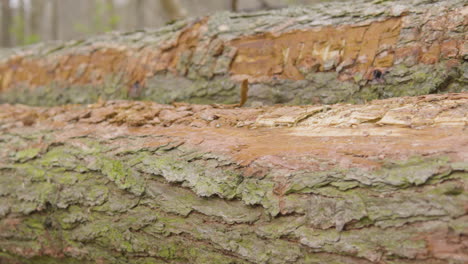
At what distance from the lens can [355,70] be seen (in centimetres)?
216

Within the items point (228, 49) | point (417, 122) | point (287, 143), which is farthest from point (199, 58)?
point (417, 122)

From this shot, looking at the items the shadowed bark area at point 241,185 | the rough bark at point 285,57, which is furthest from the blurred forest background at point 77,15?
the shadowed bark area at point 241,185

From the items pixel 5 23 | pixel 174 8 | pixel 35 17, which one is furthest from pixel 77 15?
pixel 174 8

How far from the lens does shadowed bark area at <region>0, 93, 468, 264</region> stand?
50.3 inches

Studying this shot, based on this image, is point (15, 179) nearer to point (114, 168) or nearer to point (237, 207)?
point (114, 168)

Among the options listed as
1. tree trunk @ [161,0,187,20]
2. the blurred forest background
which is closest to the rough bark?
tree trunk @ [161,0,187,20]

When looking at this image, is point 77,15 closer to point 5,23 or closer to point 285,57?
point 5,23

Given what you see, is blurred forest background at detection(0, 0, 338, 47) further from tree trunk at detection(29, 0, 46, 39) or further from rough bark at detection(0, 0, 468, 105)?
rough bark at detection(0, 0, 468, 105)

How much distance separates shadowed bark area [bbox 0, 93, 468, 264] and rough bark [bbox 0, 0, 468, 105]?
→ 339mm

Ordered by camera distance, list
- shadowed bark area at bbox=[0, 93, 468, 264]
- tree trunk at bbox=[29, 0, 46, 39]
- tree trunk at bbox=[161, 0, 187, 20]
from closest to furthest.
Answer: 1. shadowed bark area at bbox=[0, 93, 468, 264]
2. tree trunk at bbox=[161, 0, 187, 20]
3. tree trunk at bbox=[29, 0, 46, 39]

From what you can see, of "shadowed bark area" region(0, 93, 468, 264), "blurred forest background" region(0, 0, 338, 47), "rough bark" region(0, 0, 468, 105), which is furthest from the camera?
"blurred forest background" region(0, 0, 338, 47)

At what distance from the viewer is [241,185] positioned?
62.3 inches

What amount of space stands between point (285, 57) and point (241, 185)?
1.13 meters

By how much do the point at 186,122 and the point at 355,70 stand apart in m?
1.10
